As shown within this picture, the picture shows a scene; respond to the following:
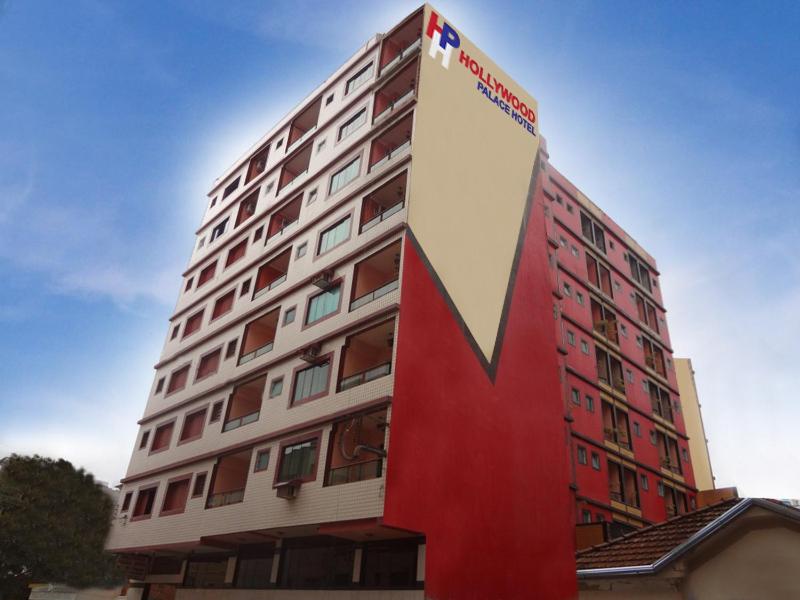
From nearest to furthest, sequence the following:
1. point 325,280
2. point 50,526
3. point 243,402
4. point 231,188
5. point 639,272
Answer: point 325,280, point 243,402, point 50,526, point 231,188, point 639,272

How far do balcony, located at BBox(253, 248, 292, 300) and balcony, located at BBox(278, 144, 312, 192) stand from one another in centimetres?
Result: 532

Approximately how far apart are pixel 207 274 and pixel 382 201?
17.7 metres

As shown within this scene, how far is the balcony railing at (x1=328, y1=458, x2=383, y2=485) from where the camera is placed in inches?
811

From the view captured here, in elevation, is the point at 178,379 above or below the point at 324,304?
above

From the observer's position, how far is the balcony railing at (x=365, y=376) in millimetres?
22520

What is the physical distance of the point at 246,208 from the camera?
41188 mm

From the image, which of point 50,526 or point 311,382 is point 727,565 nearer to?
point 311,382

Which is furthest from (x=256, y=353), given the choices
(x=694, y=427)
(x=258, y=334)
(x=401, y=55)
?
(x=694, y=427)

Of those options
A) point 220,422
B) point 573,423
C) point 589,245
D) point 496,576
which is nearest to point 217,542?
point 220,422

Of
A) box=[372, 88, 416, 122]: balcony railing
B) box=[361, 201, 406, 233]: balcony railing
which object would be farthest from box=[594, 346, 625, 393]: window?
box=[372, 88, 416, 122]: balcony railing

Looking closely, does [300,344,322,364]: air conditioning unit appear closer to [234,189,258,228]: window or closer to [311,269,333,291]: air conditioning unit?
[311,269,333,291]: air conditioning unit

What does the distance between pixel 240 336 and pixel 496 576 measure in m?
18.5

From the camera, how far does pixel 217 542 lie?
27109mm

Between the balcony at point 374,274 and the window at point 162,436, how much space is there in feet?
52.5
